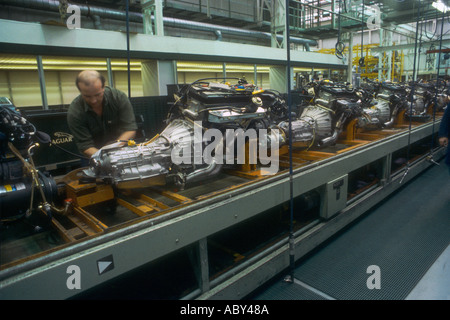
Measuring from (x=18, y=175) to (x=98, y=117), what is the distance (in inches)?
31.7

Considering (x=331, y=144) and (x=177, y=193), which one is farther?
(x=331, y=144)

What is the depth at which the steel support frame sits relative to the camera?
113 cm

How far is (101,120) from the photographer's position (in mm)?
2307

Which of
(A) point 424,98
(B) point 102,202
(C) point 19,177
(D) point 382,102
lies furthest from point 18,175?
(A) point 424,98

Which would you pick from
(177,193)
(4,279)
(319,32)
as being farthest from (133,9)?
(4,279)

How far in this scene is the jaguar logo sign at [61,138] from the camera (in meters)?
3.97

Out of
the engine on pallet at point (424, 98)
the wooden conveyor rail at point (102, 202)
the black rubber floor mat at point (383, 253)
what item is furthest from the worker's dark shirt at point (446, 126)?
the engine on pallet at point (424, 98)

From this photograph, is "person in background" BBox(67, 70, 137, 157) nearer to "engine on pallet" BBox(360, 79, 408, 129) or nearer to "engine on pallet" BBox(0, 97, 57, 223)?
"engine on pallet" BBox(0, 97, 57, 223)

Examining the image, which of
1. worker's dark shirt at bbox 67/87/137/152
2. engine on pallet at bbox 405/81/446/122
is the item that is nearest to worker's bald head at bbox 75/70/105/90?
worker's dark shirt at bbox 67/87/137/152

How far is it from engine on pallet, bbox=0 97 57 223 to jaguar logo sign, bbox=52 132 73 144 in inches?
99.2

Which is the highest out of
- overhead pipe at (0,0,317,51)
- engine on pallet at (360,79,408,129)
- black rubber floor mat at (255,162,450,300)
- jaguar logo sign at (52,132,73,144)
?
overhead pipe at (0,0,317,51)

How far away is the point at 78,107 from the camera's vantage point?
2.22m

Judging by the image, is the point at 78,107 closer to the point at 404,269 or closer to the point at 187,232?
the point at 187,232

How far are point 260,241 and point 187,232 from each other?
3.92ft
